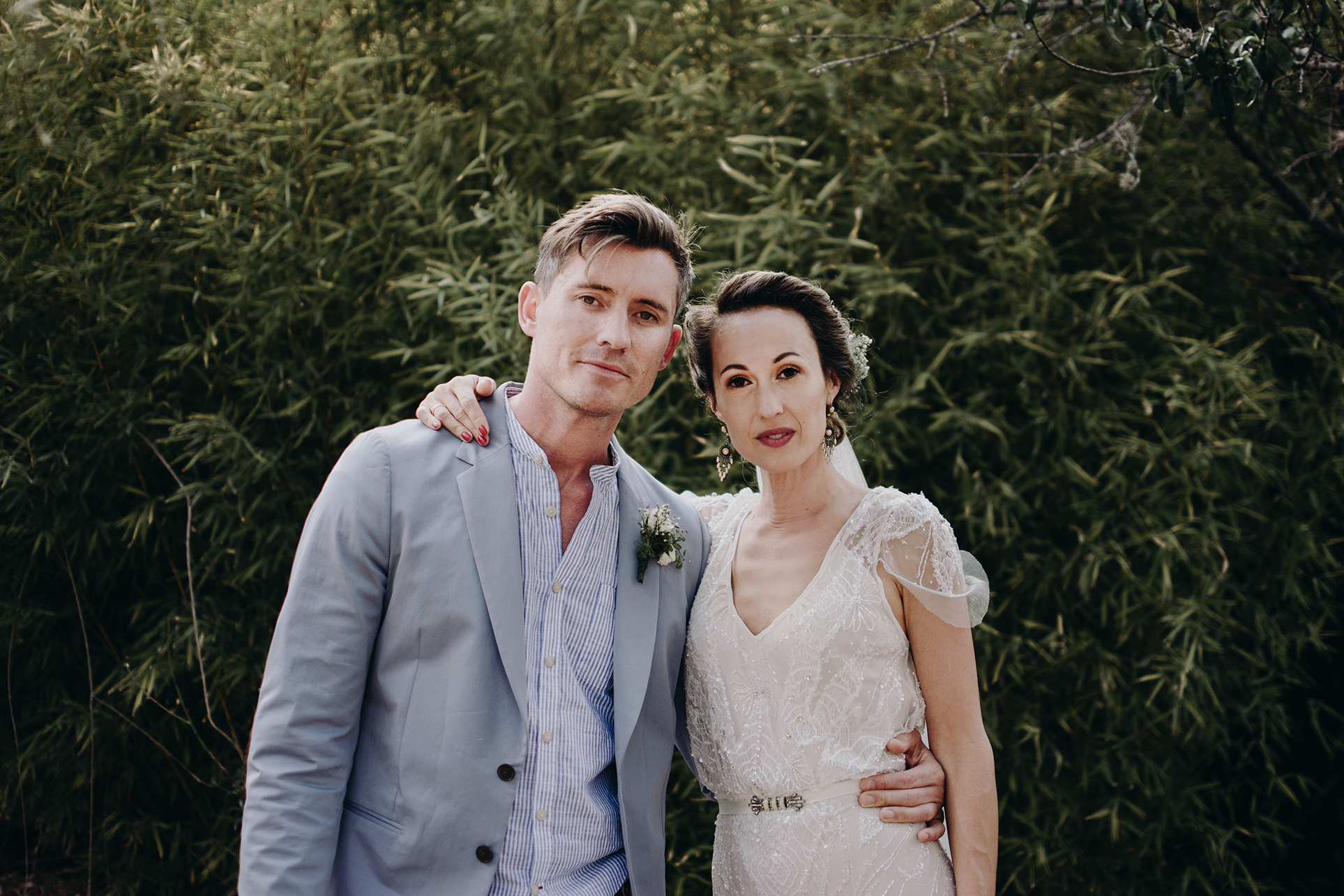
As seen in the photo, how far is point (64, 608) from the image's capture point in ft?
9.82

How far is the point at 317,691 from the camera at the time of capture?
1.49 m

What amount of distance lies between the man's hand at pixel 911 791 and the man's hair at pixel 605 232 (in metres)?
1.19

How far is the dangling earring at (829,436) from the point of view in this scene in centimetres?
212

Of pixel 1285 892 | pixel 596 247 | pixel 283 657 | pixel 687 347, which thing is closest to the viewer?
pixel 283 657

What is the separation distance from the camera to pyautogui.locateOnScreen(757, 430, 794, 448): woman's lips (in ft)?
6.24

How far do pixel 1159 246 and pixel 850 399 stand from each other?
64.9 inches

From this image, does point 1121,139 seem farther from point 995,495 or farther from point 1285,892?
point 1285,892

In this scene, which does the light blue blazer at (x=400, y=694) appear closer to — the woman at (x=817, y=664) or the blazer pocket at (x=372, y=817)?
the blazer pocket at (x=372, y=817)

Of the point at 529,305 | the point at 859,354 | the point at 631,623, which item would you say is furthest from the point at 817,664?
the point at 529,305

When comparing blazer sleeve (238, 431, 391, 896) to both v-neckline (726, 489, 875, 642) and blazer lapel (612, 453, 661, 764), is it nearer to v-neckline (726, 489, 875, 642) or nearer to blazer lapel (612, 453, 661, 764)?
blazer lapel (612, 453, 661, 764)

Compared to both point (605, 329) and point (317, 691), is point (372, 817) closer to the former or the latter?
point (317, 691)

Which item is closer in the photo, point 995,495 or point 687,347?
point 687,347

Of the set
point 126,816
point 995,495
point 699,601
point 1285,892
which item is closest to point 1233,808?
point 1285,892

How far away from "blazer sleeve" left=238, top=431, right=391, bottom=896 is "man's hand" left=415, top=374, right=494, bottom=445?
189mm
